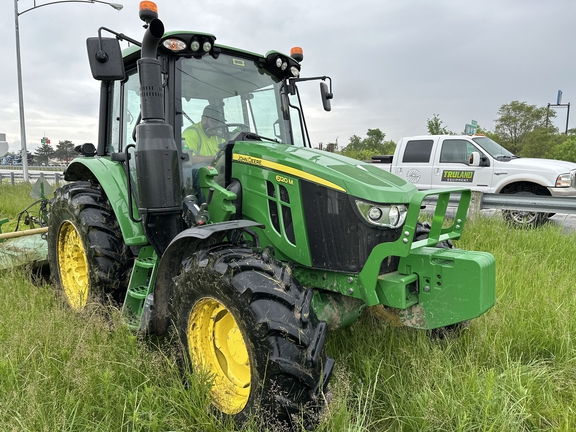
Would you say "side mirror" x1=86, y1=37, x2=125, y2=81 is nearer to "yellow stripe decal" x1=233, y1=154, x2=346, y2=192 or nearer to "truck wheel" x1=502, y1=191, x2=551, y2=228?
"yellow stripe decal" x1=233, y1=154, x2=346, y2=192

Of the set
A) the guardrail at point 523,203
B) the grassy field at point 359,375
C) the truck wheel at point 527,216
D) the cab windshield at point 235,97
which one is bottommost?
the grassy field at point 359,375

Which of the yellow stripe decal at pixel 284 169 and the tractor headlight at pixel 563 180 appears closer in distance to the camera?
the yellow stripe decal at pixel 284 169

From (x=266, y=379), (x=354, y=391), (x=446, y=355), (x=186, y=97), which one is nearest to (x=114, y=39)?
(x=186, y=97)

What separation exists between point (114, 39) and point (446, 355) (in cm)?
296

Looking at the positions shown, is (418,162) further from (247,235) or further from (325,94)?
(247,235)

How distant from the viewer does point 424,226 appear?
326cm

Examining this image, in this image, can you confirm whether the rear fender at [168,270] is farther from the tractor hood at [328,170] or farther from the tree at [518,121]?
the tree at [518,121]

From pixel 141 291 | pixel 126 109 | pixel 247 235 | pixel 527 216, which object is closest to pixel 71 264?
pixel 141 291

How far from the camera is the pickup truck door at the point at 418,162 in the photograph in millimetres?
9586

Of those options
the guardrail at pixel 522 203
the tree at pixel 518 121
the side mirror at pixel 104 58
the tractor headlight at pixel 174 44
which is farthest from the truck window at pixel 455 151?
the tree at pixel 518 121

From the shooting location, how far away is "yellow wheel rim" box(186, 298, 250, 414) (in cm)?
240

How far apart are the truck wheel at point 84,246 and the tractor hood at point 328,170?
127 cm

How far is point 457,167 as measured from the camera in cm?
931

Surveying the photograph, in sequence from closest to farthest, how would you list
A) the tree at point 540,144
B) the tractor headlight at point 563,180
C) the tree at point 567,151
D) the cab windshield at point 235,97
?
the cab windshield at point 235,97
the tractor headlight at point 563,180
the tree at point 567,151
the tree at point 540,144
